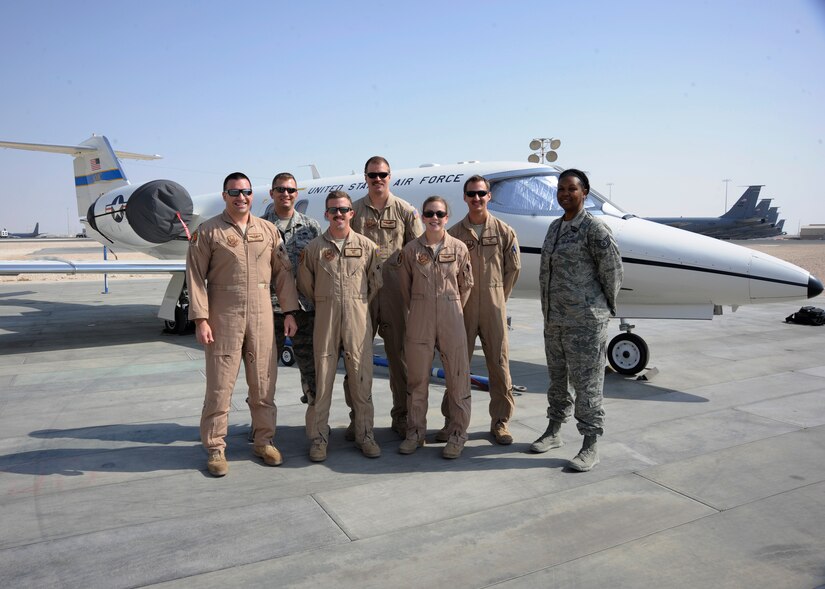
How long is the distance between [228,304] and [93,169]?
489 inches

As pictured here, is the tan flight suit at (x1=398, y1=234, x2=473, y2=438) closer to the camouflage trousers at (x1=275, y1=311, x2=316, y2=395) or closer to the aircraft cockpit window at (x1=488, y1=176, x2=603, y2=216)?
the camouflage trousers at (x1=275, y1=311, x2=316, y2=395)

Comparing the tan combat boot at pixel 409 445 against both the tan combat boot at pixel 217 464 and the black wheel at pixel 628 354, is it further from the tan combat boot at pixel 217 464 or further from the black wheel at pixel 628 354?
the black wheel at pixel 628 354

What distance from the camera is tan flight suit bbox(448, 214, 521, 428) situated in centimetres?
477

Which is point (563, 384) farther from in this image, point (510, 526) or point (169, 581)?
point (169, 581)

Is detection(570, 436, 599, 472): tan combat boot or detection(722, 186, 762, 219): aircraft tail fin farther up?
detection(722, 186, 762, 219): aircraft tail fin

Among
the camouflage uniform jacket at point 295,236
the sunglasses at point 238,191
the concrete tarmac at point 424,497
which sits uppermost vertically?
the sunglasses at point 238,191

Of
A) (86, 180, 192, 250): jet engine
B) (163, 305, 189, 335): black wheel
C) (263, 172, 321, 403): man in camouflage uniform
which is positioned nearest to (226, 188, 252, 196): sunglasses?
(263, 172, 321, 403): man in camouflage uniform

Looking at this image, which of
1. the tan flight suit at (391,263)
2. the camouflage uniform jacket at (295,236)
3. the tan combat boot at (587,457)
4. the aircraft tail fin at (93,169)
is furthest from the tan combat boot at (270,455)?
the aircraft tail fin at (93,169)

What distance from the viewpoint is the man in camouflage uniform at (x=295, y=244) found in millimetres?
4871

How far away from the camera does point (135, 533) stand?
3.37 metres

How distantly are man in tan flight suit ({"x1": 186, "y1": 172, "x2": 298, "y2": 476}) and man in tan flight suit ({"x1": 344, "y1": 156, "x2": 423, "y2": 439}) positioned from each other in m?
0.76

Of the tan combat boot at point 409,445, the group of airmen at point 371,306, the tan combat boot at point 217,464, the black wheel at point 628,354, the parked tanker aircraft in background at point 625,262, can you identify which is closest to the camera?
the tan combat boot at point 217,464

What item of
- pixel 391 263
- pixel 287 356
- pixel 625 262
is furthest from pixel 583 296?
pixel 287 356

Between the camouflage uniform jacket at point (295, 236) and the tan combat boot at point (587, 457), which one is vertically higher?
the camouflage uniform jacket at point (295, 236)
